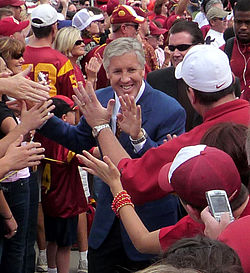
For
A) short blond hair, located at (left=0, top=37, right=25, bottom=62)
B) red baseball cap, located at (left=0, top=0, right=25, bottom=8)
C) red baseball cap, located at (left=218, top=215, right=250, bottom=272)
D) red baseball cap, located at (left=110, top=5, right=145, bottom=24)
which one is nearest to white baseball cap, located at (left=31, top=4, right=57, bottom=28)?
red baseball cap, located at (left=110, top=5, right=145, bottom=24)

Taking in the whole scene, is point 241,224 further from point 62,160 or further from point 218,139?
point 62,160

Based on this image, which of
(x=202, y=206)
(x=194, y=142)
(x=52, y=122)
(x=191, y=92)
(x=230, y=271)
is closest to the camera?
(x=230, y=271)

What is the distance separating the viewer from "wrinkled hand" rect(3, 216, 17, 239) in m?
4.89

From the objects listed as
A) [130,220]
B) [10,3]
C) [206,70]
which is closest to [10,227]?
Result: [130,220]

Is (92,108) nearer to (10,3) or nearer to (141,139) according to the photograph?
(141,139)

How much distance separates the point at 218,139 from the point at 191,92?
0.65 metres

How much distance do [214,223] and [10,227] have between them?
8.57 feet

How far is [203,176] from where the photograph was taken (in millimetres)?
2793

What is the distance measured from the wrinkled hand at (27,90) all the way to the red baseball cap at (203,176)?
1586mm

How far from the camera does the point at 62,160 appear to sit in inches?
232

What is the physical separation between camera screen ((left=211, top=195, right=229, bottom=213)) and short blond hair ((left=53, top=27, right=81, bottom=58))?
17.5 ft

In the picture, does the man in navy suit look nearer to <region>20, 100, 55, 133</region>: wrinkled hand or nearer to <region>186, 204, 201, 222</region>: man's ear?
<region>20, 100, 55, 133</region>: wrinkled hand

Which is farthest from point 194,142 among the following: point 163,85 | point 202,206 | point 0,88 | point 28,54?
point 28,54

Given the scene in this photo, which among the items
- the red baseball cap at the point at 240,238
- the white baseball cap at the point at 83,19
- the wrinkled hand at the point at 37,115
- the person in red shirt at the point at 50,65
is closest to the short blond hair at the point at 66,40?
the person in red shirt at the point at 50,65
